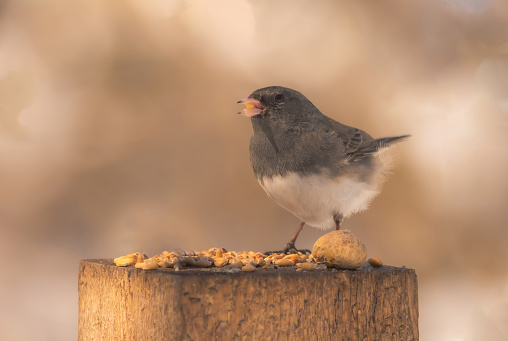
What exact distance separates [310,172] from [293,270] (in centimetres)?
37

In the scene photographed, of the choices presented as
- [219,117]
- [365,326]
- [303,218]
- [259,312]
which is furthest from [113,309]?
[219,117]

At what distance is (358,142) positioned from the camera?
63.2 inches

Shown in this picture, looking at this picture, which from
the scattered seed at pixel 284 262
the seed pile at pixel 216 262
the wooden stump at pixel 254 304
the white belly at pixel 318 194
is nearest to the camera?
the wooden stump at pixel 254 304

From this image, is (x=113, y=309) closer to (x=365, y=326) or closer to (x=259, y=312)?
(x=259, y=312)

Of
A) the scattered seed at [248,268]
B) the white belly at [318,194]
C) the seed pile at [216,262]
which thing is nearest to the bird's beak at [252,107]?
the white belly at [318,194]

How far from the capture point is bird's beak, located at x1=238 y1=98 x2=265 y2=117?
145 centimetres

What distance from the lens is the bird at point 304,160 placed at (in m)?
1.45

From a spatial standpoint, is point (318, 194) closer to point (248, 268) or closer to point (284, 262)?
point (284, 262)

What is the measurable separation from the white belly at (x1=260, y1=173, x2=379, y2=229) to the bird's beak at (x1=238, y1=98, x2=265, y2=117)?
168mm

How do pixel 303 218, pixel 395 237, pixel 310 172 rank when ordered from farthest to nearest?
pixel 395 237, pixel 303 218, pixel 310 172

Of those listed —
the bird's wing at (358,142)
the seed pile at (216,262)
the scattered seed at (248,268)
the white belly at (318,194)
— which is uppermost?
the bird's wing at (358,142)

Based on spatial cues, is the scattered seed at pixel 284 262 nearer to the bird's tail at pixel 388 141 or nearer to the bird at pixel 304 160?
the bird at pixel 304 160

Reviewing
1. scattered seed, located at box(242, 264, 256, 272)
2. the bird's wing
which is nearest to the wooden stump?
scattered seed, located at box(242, 264, 256, 272)

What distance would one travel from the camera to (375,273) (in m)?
1.13
